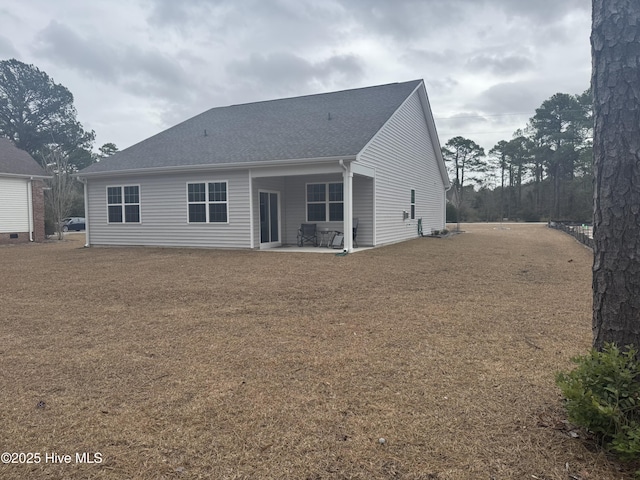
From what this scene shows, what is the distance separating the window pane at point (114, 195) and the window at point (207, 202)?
310 cm

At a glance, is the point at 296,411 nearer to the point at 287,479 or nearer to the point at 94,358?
the point at 287,479

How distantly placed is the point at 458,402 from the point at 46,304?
616 cm

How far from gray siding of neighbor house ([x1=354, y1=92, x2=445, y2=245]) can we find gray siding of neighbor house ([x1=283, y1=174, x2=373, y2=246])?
0.97ft

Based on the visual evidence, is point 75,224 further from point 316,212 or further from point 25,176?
point 316,212

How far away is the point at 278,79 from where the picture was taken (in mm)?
23703

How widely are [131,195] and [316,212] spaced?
6.63m

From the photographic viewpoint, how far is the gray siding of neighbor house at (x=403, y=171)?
14.5 m

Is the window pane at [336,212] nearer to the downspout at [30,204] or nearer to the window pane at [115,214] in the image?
the window pane at [115,214]

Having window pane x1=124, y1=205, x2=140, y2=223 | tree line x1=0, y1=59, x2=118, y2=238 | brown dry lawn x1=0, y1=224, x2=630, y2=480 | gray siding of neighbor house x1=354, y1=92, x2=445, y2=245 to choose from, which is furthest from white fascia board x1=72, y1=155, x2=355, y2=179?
tree line x1=0, y1=59, x2=118, y2=238

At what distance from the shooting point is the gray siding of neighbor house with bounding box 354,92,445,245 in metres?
14.5

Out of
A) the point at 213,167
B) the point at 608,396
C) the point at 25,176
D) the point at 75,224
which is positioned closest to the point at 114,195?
the point at 213,167

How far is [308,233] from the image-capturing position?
14891mm

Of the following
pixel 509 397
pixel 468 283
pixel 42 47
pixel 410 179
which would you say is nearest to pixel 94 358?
pixel 509 397

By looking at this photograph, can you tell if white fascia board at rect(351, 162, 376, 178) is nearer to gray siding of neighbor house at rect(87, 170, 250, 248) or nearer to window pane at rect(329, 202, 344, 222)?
window pane at rect(329, 202, 344, 222)
